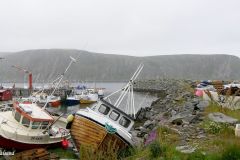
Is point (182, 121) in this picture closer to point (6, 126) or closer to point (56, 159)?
point (56, 159)

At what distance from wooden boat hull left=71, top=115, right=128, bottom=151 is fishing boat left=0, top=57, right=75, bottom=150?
4151 millimetres

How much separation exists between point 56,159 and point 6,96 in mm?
47343

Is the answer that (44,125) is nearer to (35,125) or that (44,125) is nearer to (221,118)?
(35,125)

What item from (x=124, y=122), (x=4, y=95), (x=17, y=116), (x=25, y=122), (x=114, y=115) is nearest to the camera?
(x=114, y=115)

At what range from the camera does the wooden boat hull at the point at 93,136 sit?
15.7 m

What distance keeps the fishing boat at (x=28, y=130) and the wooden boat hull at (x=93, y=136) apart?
4.15 m

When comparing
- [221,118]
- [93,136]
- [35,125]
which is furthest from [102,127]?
[35,125]

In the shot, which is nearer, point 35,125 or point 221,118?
point 221,118

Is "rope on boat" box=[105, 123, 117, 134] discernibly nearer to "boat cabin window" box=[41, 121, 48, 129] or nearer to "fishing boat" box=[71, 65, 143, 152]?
"fishing boat" box=[71, 65, 143, 152]

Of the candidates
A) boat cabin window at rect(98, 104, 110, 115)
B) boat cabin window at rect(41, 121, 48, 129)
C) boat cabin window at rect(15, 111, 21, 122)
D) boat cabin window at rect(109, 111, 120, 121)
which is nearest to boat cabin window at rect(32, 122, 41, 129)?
boat cabin window at rect(41, 121, 48, 129)

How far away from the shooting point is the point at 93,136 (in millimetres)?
16125

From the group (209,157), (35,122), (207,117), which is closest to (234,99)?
(207,117)

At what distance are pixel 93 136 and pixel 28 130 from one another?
250 inches

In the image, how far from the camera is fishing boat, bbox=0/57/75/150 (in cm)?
1989
